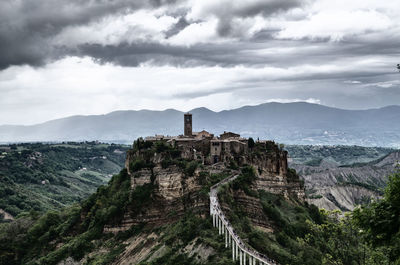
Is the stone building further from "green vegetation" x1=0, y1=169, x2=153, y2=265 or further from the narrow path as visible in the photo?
the narrow path

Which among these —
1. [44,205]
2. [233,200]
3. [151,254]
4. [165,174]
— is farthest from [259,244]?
[44,205]

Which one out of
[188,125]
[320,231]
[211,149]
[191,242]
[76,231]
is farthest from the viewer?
[188,125]

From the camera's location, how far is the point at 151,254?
67812 millimetres

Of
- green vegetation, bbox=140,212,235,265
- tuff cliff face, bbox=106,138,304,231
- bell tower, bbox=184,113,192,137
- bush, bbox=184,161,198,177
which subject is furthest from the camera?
bell tower, bbox=184,113,192,137

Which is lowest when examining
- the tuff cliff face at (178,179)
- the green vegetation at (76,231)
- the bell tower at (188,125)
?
the green vegetation at (76,231)

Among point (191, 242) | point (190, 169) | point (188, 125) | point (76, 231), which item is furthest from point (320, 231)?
point (188, 125)

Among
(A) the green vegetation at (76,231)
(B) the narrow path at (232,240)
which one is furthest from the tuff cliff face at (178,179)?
(B) the narrow path at (232,240)

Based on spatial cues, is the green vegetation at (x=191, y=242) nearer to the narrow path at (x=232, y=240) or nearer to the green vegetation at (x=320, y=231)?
the narrow path at (x=232, y=240)

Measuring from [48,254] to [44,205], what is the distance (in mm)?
98105

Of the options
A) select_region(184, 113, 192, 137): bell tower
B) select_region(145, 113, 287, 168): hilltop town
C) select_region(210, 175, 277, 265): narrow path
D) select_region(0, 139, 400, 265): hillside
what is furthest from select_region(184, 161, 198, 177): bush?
select_region(184, 113, 192, 137): bell tower

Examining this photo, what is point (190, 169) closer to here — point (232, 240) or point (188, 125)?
point (232, 240)

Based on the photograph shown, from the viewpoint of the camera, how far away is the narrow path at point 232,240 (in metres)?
52.1

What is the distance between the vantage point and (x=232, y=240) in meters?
58.2

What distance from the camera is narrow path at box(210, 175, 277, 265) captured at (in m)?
52.1
